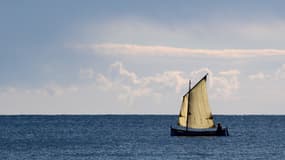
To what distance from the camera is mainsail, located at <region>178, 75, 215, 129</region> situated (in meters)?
112

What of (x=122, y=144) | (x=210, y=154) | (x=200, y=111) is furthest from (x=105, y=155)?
(x=200, y=111)

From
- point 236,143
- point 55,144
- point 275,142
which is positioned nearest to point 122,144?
point 55,144

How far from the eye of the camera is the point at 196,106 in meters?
112

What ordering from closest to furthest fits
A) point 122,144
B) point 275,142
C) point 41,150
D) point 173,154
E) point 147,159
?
point 147,159 < point 173,154 < point 41,150 < point 122,144 < point 275,142

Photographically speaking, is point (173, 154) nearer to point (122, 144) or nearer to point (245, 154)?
point (245, 154)

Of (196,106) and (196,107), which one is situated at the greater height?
(196,106)

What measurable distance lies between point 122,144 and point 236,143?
1658 centimetres

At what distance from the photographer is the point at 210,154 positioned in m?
91.6

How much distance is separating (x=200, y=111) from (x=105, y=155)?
2702 centimetres

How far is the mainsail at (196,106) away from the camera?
11169cm

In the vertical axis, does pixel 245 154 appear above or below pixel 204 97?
below

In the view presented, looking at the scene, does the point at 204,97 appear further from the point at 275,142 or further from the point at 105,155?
the point at 105,155

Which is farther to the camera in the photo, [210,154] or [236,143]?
[236,143]

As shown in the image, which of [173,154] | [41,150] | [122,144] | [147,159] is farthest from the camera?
[122,144]
